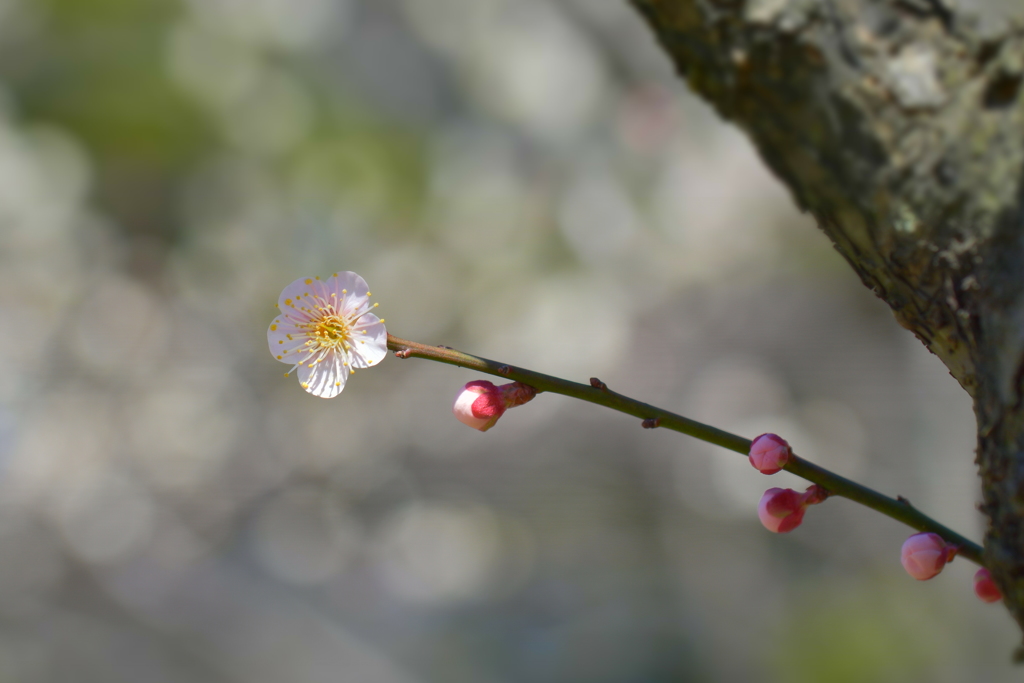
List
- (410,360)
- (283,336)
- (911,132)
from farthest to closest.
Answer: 1. (410,360)
2. (283,336)
3. (911,132)

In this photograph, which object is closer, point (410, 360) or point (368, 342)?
point (368, 342)

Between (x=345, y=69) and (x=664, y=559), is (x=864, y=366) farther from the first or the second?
(x=345, y=69)

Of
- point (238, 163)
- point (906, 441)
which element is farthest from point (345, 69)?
point (906, 441)

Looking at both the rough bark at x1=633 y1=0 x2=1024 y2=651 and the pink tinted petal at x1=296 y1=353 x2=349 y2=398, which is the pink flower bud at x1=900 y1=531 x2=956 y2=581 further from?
the pink tinted petal at x1=296 y1=353 x2=349 y2=398

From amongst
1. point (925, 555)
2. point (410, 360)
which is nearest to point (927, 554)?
point (925, 555)

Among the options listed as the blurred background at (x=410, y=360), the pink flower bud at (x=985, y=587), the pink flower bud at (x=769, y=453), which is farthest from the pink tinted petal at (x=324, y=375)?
the blurred background at (x=410, y=360)

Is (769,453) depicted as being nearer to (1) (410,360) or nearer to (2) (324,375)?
(2) (324,375)

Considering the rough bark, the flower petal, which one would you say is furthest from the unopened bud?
the flower petal
